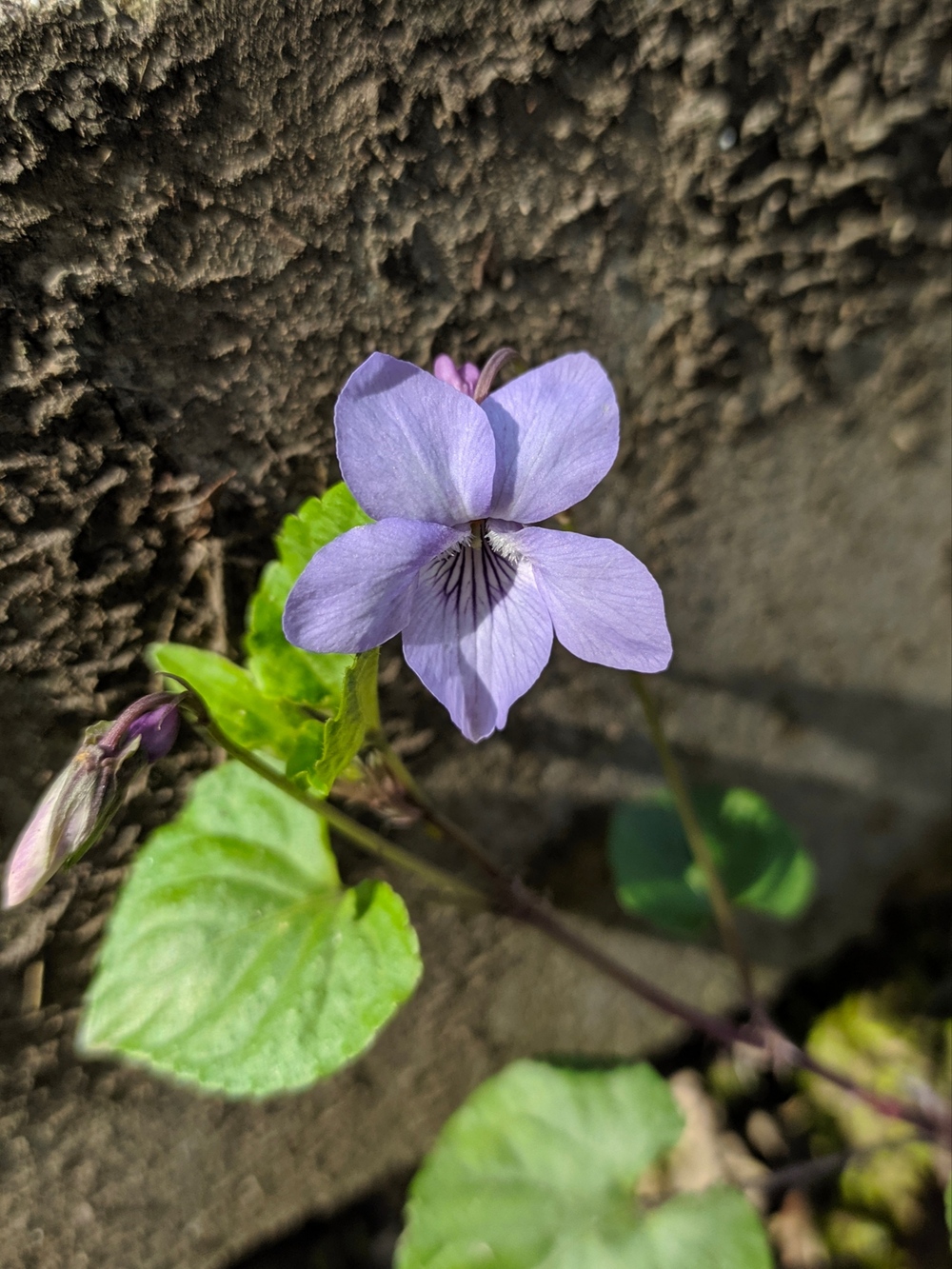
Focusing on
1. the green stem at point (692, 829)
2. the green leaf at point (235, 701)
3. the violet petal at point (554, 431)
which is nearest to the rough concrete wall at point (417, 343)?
the green leaf at point (235, 701)

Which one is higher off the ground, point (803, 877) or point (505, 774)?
point (505, 774)

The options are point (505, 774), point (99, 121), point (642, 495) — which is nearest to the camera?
point (99, 121)

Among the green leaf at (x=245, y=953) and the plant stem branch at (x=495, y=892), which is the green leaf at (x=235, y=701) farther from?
the green leaf at (x=245, y=953)

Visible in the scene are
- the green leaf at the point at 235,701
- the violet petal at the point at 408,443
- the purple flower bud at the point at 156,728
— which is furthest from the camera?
the green leaf at the point at 235,701

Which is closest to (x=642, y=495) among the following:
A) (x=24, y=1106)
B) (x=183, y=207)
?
(x=183, y=207)

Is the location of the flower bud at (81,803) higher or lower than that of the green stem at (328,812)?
higher

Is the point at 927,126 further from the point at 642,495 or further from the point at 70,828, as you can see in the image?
the point at 70,828

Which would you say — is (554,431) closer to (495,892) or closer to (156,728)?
(156,728)
